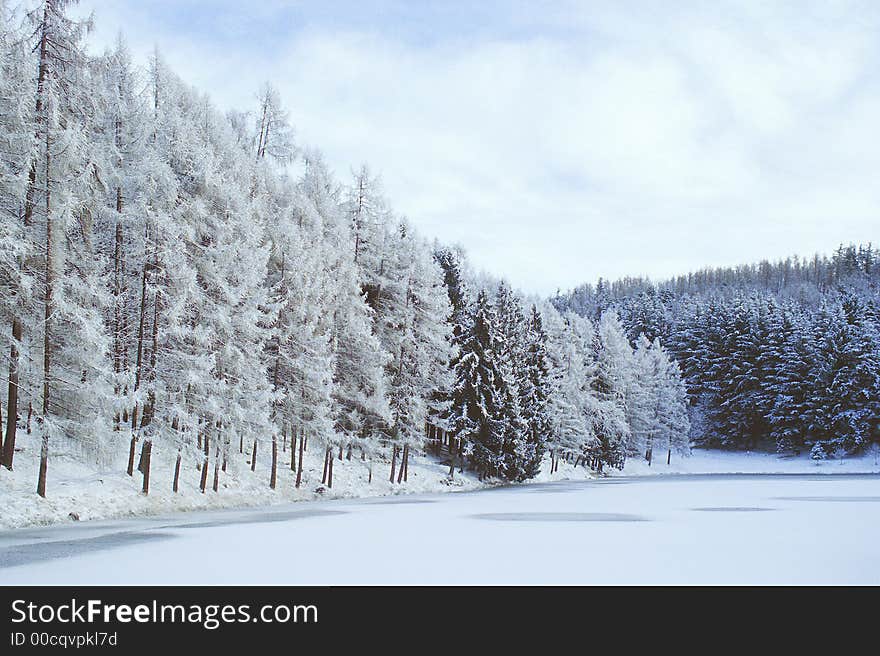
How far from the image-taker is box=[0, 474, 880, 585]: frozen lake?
10836mm

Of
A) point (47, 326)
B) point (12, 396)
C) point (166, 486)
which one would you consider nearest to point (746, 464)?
point (166, 486)

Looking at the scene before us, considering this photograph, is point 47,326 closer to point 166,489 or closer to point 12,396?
point 12,396

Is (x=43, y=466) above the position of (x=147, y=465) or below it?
above

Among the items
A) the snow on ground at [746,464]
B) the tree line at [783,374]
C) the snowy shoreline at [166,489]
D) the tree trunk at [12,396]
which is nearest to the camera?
the tree trunk at [12,396]

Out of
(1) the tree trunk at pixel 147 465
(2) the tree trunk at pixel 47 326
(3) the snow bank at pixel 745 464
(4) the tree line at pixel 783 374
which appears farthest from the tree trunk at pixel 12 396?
(4) the tree line at pixel 783 374

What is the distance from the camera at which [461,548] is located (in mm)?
14086

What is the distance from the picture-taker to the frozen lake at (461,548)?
10.8 m

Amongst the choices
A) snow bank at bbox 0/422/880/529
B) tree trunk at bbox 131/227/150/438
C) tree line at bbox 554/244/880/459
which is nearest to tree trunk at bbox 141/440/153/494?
snow bank at bbox 0/422/880/529

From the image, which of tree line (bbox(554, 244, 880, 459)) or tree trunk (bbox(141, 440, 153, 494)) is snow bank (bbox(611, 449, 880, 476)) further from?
tree trunk (bbox(141, 440, 153, 494))

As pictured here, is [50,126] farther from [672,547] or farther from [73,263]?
[672,547]

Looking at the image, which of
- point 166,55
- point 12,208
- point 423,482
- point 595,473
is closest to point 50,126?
point 12,208

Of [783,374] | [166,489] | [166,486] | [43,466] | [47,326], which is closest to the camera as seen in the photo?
[43,466]

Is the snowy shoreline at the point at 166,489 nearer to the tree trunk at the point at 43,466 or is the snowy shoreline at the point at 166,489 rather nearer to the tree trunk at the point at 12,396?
the tree trunk at the point at 43,466

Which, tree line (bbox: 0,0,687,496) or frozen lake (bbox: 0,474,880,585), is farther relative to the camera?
tree line (bbox: 0,0,687,496)
